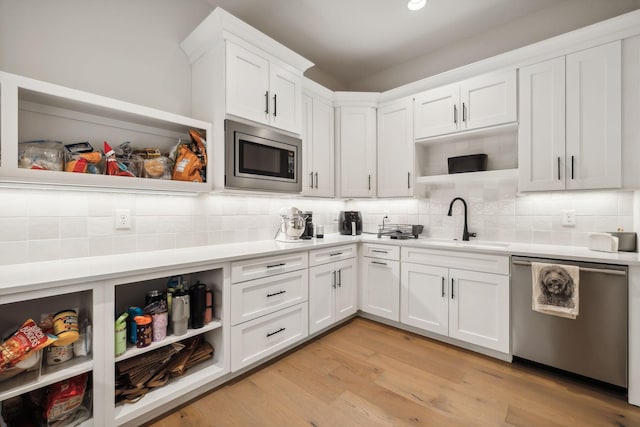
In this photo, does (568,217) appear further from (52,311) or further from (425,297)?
(52,311)

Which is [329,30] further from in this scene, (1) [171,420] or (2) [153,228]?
(1) [171,420]

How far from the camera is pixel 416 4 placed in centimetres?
238

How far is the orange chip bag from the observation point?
1142 millimetres

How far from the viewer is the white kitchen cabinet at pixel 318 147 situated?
Result: 289 cm

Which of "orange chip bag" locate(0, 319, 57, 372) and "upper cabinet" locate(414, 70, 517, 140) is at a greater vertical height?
"upper cabinet" locate(414, 70, 517, 140)

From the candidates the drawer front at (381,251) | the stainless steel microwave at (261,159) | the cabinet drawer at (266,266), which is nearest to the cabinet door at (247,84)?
the stainless steel microwave at (261,159)

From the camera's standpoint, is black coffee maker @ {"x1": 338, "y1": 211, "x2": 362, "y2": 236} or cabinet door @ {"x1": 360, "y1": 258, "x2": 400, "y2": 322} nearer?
cabinet door @ {"x1": 360, "y1": 258, "x2": 400, "y2": 322}

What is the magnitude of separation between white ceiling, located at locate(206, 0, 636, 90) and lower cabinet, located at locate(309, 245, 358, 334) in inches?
82.7

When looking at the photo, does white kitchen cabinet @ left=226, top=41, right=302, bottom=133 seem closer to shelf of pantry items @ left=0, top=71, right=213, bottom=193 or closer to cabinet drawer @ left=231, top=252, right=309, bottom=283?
shelf of pantry items @ left=0, top=71, right=213, bottom=193

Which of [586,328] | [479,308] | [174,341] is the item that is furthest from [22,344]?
[586,328]

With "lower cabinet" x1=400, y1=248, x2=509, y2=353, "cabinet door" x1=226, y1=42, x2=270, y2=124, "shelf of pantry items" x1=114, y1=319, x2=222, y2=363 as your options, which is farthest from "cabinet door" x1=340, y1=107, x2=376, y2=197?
"shelf of pantry items" x1=114, y1=319, x2=222, y2=363

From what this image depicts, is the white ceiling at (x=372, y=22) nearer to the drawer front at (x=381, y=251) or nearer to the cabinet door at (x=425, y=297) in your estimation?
the drawer front at (x=381, y=251)

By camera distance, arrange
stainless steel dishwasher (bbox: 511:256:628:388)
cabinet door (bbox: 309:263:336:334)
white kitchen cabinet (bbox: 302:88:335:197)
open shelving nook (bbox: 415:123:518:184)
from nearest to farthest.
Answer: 1. stainless steel dishwasher (bbox: 511:256:628:388)
2. cabinet door (bbox: 309:263:336:334)
3. open shelving nook (bbox: 415:123:518:184)
4. white kitchen cabinet (bbox: 302:88:335:197)

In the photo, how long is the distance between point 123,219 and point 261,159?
3.38 feet
